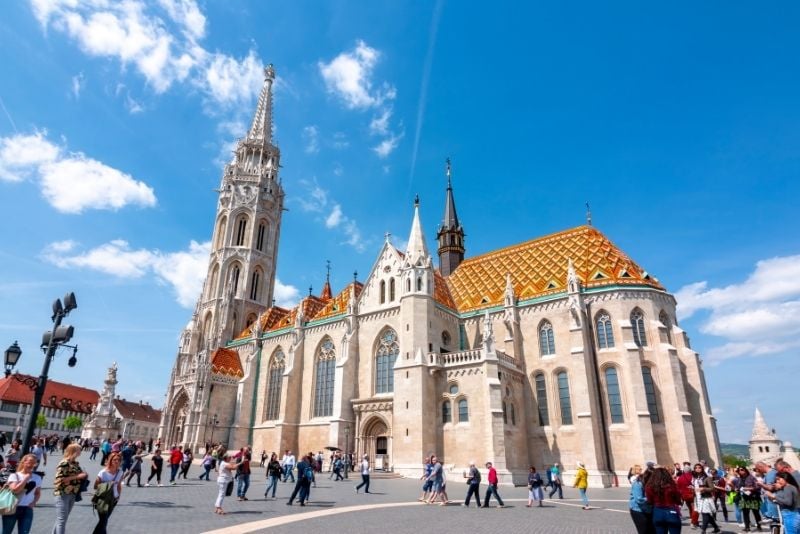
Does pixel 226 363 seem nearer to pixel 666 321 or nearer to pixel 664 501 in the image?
pixel 666 321

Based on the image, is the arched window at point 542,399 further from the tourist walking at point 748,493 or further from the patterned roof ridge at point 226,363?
the patterned roof ridge at point 226,363

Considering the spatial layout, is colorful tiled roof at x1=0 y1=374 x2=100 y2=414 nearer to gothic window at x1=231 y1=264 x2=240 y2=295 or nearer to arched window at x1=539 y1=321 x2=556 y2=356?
gothic window at x1=231 y1=264 x2=240 y2=295

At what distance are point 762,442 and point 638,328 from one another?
50.7 m

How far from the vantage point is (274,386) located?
1656 inches

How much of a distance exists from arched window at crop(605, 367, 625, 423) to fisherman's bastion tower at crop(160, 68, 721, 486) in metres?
0.08

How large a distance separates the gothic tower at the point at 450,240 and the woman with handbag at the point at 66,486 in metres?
40.4

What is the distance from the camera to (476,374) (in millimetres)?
28906

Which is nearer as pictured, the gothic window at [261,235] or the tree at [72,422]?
the gothic window at [261,235]

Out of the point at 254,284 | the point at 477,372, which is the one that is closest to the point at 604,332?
the point at 477,372

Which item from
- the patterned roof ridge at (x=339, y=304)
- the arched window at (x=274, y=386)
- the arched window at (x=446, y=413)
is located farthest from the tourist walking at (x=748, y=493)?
the arched window at (x=274, y=386)

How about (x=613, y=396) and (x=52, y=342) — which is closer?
(x=52, y=342)

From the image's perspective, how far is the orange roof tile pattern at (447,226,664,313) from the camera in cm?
3331

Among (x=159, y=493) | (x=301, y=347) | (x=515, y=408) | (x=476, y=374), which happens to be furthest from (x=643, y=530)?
(x=301, y=347)

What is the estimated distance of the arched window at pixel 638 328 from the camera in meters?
30.8
